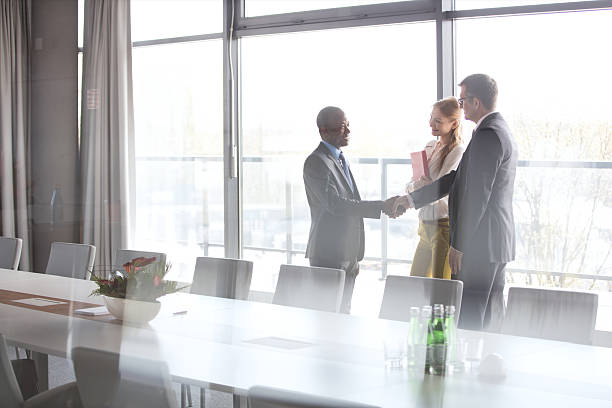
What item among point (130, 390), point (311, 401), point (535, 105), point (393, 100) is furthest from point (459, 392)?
point (393, 100)

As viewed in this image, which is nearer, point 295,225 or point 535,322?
point 535,322

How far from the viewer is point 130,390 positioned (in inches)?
74.8

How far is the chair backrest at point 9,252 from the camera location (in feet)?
9.82

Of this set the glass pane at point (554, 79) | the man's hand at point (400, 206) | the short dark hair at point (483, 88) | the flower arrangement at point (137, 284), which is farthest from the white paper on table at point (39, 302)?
the glass pane at point (554, 79)

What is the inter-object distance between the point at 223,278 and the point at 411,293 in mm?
1080

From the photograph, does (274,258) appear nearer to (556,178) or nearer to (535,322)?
(556,178)

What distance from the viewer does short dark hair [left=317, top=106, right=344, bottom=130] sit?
443 cm

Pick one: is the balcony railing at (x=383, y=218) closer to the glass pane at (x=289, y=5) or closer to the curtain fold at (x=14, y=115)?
the glass pane at (x=289, y=5)

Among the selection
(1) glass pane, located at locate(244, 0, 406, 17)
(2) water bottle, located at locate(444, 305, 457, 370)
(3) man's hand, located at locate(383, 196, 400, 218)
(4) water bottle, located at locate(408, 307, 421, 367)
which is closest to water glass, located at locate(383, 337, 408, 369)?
(4) water bottle, located at locate(408, 307, 421, 367)

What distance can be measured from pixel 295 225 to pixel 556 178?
1667 mm

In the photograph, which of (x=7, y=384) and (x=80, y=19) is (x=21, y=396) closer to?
(x=7, y=384)

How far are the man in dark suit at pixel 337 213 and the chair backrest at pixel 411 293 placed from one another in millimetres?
607

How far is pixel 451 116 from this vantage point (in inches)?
120

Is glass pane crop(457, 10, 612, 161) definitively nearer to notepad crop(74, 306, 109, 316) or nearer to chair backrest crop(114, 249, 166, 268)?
chair backrest crop(114, 249, 166, 268)
